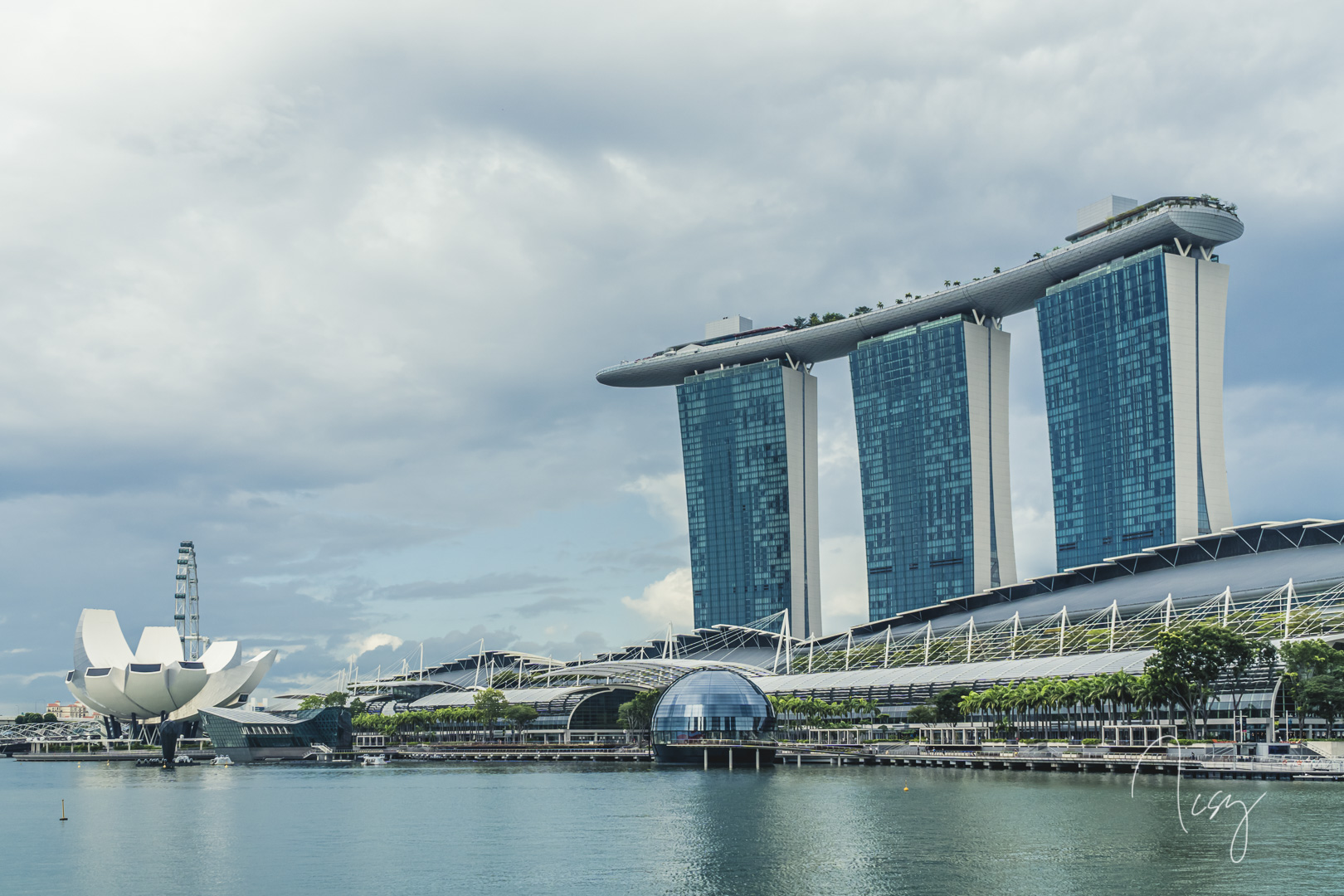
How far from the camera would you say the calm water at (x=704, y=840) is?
60.2 metres

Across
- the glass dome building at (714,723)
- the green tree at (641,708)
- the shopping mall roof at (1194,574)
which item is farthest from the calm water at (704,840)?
the green tree at (641,708)

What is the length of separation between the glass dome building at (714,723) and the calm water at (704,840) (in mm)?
33934

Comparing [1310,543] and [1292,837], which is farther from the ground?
[1310,543]

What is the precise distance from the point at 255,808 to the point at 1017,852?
218 ft

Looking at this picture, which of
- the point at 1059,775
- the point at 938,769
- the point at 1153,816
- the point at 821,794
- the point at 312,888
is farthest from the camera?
the point at 938,769

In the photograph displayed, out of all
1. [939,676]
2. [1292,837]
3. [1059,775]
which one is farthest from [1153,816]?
[939,676]

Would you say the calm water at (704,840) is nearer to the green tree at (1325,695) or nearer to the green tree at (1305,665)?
the green tree at (1325,695)

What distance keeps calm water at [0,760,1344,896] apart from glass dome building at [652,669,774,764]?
33934 millimetres

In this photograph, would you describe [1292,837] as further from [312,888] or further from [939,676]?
[939,676]

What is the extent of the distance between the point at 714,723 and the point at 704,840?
8404cm

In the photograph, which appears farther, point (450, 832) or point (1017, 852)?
point (450, 832)

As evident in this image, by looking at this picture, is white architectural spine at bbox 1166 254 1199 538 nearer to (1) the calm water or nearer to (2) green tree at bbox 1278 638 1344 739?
(2) green tree at bbox 1278 638 1344 739

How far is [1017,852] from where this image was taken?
65438mm

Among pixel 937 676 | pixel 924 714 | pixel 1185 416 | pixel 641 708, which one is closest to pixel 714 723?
pixel 924 714
